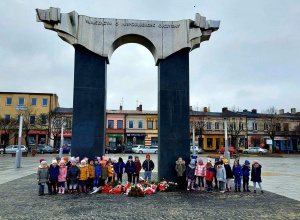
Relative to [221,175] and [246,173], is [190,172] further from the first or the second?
[246,173]

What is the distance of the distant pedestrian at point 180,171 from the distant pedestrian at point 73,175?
4.03m

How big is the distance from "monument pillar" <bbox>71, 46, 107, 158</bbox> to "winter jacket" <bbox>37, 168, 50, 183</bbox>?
1.37 meters

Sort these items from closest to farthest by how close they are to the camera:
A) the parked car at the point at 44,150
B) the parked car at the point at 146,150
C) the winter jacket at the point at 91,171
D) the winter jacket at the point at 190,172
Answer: the winter jacket at the point at 91,171 < the winter jacket at the point at 190,172 < the parked car at the point at 44,150 < the parked car at the point at 146,150

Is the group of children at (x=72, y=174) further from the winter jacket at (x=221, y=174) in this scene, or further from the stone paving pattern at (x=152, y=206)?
the winter jacket at (x=221, y=174)

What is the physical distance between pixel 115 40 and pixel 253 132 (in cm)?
4859

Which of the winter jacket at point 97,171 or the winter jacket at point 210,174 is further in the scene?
the winter jacket at point 210,174

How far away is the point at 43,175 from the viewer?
966cm

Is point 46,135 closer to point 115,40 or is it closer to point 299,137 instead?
point 115,40

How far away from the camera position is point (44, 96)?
1852 inches

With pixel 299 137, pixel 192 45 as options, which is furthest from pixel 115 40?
pixel 299 137

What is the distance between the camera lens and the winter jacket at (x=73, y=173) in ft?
32.2

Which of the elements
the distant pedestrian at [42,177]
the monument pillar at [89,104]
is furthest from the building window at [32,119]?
the distant pedestrian at [42,177]

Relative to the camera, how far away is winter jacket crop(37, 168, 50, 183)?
31.4 ft

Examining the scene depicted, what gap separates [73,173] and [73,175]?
9 centimetres
